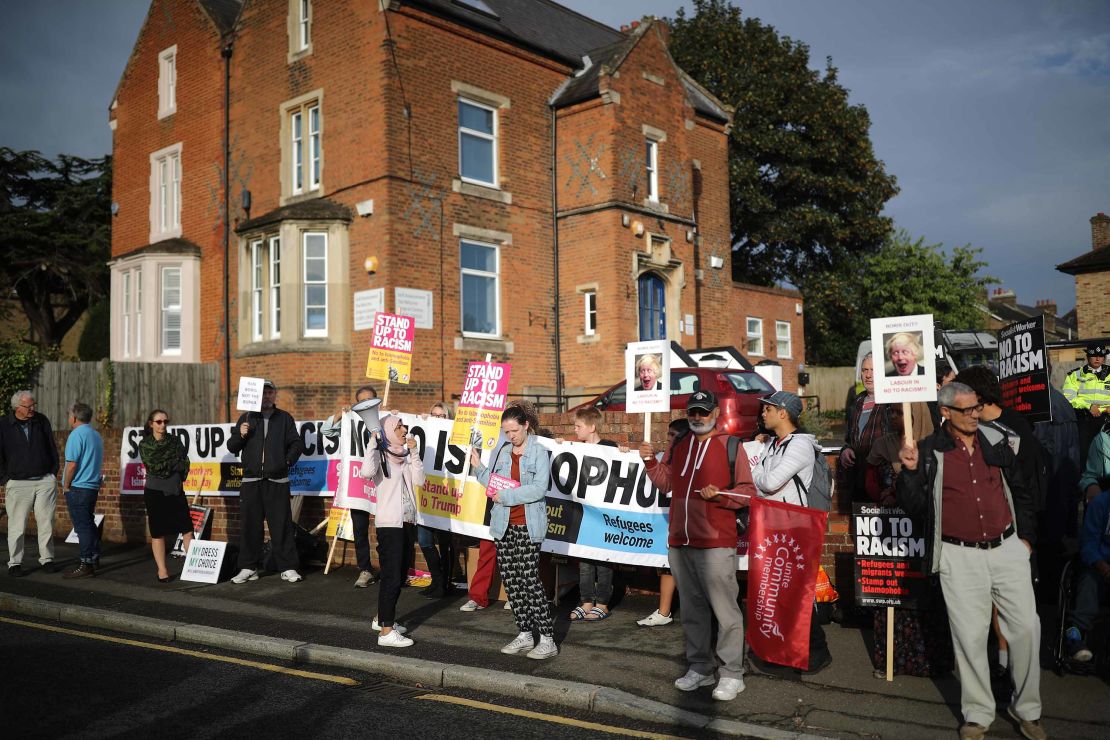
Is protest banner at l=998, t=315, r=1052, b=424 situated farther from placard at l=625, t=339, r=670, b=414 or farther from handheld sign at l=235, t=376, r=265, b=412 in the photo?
handheld sign at l=235, t=376, r=265, b=412

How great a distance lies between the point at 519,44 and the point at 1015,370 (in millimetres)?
16938

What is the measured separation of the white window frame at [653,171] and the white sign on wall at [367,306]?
26.0ft

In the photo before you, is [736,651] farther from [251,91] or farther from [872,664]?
[251,91]

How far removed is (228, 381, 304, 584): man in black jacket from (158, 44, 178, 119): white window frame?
17374 mm

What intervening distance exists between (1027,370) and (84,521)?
432 inches

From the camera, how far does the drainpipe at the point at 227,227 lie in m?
22.1

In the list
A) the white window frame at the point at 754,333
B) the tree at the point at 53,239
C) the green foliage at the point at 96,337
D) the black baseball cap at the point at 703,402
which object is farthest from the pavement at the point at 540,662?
the tree at the point at 53,239

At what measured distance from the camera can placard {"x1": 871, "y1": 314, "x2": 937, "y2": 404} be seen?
579cm

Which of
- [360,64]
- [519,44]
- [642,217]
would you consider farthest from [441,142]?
[642,217]

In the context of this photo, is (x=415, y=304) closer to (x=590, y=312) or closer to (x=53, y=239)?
(x=590, y=312)

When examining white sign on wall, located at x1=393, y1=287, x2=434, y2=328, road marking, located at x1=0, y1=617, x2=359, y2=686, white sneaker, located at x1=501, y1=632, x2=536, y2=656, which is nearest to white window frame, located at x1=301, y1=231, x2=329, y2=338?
white sign on wall, located at x1=393, y1=287, x2=434, y2=328

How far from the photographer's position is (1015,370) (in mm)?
8633

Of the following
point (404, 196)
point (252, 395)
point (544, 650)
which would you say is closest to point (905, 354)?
point (544, 650)

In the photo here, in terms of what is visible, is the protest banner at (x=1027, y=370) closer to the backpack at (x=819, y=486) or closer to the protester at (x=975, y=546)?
the backpack at (x=819, y=486)
